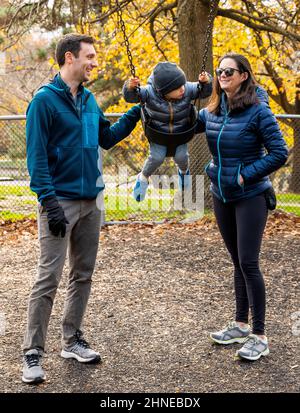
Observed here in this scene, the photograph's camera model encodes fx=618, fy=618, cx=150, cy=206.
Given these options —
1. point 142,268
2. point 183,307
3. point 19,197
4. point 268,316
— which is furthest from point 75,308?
point 19,197

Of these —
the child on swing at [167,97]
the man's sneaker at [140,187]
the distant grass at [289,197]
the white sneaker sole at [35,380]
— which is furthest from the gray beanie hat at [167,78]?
the distant grass at [289,197]

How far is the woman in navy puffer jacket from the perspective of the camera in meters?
3.97

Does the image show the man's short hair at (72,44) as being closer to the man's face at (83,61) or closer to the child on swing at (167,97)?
the man's face at (83,61)

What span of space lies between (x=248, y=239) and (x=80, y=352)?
1377 mm

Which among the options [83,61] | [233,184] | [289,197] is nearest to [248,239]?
[233,184]

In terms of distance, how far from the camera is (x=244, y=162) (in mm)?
4074

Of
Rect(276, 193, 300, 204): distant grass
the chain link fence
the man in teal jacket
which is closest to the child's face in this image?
the man in teal jacket

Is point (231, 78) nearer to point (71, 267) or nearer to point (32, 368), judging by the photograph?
point (71, 267)

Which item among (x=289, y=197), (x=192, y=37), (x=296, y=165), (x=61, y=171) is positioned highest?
(x=192, y=37)

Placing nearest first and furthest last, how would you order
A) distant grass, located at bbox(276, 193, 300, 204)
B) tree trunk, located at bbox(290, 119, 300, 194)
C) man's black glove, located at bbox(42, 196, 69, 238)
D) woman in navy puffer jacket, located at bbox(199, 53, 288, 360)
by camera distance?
man's black glove, located at bbox(42, 196, 69, 238) → woman in navy puffer jacket, located at bbox(199, 53, 288, 360) → tree trunk, located at bbox(290, 119, 300, 194) → distant grass, located at bbox(276, 193, 300, 204)

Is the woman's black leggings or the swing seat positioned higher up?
the swing seat

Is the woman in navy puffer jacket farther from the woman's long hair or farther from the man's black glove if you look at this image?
the man's black glove

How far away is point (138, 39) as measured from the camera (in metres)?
13.3

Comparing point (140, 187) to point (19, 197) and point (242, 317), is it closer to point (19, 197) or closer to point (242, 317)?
point (242, 317)
